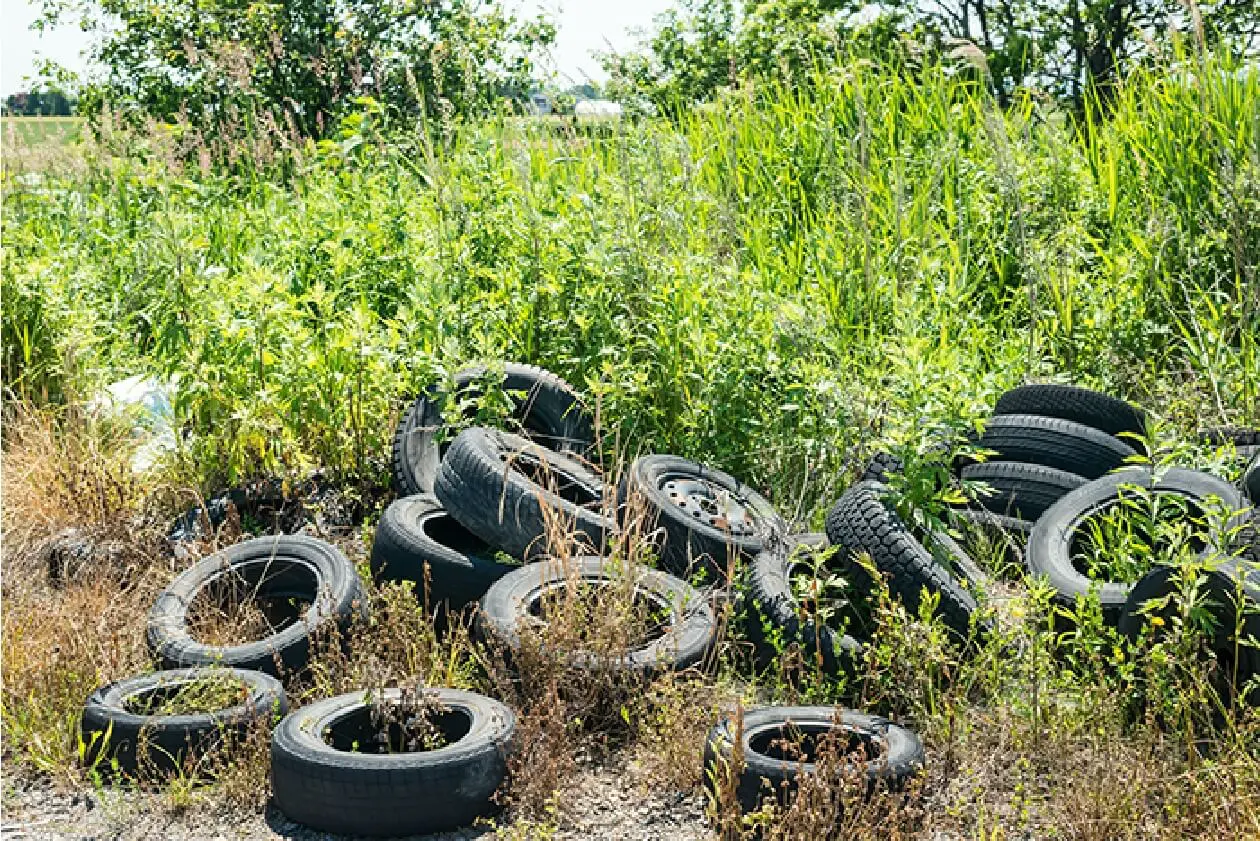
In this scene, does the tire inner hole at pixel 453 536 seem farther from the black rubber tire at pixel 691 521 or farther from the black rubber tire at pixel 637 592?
the black rubber tire at pixel 637 592

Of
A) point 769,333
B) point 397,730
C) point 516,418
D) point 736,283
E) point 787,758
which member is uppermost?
point 736,283

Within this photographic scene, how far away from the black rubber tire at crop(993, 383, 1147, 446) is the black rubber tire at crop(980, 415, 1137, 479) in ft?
0.33

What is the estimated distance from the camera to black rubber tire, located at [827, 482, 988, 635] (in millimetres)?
5223

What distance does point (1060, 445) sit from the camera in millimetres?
6285

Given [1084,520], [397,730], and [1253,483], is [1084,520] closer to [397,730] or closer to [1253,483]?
[1253,483]

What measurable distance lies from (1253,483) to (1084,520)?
69 cm

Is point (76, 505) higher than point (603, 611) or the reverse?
higher

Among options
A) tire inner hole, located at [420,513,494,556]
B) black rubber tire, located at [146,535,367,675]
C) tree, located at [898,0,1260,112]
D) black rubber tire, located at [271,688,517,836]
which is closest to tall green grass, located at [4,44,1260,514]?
tire inner hole, located at [420,513,494,556]

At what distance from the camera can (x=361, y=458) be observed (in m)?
6.97

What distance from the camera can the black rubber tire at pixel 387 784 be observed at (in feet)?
13.9

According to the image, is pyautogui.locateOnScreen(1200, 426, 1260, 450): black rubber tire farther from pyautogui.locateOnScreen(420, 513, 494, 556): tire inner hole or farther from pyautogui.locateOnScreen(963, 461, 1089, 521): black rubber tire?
pyautogui.locateOnScreen(420, 513, 494, 556): tire inner hole

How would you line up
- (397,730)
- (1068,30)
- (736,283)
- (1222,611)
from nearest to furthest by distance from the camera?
(1222,611)
(397,730)
(736,283)
(1068,30)

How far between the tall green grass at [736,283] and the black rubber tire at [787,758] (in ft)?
5.24

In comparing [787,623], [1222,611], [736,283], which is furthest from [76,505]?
[1222,611]
